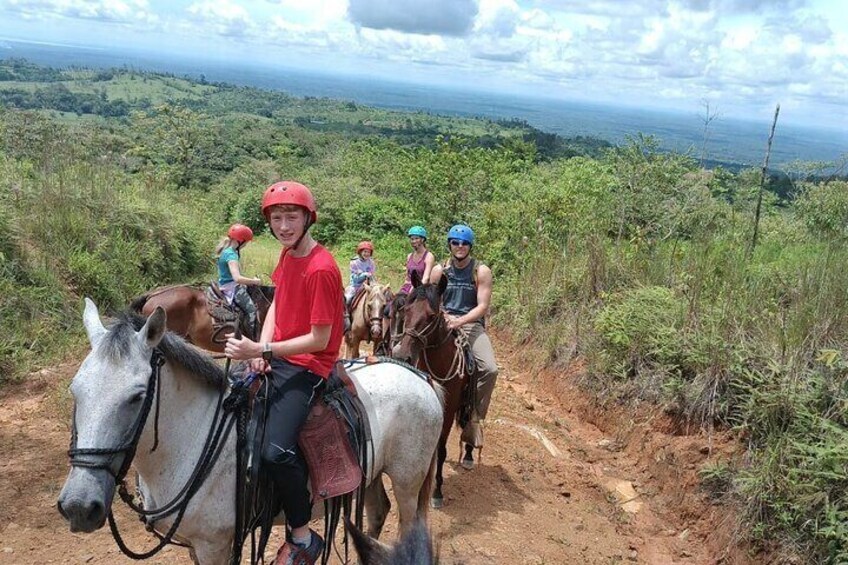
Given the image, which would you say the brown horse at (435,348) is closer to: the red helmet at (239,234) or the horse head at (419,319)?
Answer: the horse head at (419,319)

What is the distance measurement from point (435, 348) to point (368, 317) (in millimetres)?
3083

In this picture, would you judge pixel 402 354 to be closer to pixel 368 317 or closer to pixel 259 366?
pixel 259 366

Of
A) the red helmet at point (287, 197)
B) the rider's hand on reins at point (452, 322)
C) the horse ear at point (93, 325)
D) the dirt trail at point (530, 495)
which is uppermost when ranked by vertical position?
the red helmet at point (287, 197)

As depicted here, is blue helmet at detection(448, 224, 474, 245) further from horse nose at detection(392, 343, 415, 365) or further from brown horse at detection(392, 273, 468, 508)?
horse nose at detection(392, 343, 415, 365)

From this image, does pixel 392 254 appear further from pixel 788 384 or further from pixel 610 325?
pixel 788 384

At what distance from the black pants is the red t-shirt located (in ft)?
0.27

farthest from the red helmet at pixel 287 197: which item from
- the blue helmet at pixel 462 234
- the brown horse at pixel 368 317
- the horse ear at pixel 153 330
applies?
the brown horse at pixel 368 317

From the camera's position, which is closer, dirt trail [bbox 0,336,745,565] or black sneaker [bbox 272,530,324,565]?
black sneaker [bbox 272,530,324,565]

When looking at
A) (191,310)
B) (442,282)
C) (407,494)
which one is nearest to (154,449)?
(407,494)

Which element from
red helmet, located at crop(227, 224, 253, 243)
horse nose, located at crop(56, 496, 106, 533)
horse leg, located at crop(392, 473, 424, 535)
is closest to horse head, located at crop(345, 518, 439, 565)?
horse nose, located at crop(56, 496, 106, 533)

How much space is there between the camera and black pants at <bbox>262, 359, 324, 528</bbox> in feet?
9.07

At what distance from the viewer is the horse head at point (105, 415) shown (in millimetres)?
2162

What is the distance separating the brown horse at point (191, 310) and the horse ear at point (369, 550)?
204 inches

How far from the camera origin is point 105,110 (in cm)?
7825
